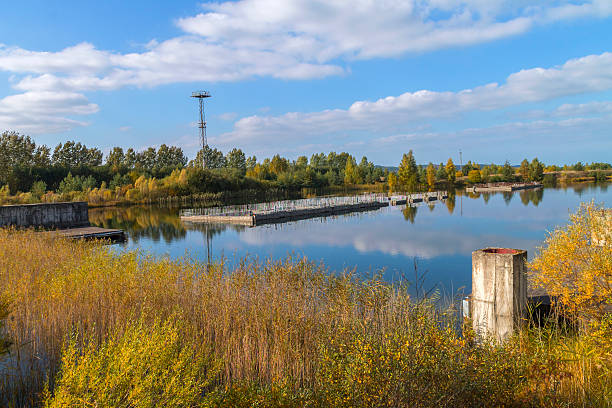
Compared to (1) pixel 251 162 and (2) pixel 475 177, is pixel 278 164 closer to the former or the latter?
(1) pixel 251 162

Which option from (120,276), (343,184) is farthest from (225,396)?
(343,184)

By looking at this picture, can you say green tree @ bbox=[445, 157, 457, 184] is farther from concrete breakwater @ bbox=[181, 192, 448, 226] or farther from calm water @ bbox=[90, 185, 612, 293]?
calm water @ bbox=[90, 185, 612, 293]

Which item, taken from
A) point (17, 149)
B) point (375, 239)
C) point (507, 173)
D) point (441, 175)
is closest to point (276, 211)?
point (375, 239)

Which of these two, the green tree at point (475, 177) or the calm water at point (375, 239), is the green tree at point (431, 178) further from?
the calm water at point (375, 239)

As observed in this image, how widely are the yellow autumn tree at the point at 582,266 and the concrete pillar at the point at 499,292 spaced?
0.53 m

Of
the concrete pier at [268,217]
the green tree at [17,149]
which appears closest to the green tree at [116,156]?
the green tree at [17,149]

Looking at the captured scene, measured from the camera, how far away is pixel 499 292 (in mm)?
3637

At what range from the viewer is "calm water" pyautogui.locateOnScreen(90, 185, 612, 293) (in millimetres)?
13102

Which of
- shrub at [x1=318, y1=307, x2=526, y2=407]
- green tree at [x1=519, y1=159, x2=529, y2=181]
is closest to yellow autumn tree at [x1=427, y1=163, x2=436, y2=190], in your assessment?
green tree at [x1=519, y1=159, x2=529, y2=181]

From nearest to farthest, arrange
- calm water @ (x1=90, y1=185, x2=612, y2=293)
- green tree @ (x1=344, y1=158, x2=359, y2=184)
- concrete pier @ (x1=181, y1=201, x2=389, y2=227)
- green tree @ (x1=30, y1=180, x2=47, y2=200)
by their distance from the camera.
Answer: calm water @ (x1=90, y1=185, x2=612, y2=293) < concrete pier @ (x1=181, y1=201, x2=389, y2=227) < green tree @ (x1=30, y1=180, x2=47, y2=200) < green tree @ (x1=344, y1=158, x2=359, y2=184)

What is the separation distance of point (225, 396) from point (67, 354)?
102 cm

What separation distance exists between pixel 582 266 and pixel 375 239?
14739mm

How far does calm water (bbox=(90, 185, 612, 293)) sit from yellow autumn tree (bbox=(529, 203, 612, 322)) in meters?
5.50

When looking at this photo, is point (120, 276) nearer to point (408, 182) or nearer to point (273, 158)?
point (408, 182)
